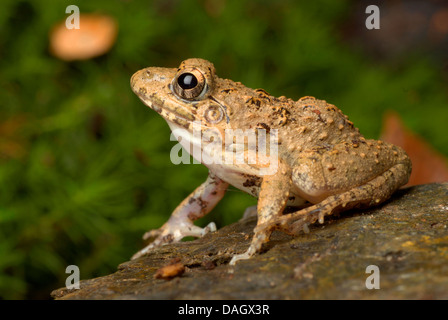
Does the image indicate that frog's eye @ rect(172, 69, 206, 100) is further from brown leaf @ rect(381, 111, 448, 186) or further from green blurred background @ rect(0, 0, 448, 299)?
brown leaf @ rect(381, 111, 448, 186)

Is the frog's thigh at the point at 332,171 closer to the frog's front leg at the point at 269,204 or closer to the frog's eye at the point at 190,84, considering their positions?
the frog's front leg at the point at 269,204

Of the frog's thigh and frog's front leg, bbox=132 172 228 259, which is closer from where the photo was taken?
the frog's thigh

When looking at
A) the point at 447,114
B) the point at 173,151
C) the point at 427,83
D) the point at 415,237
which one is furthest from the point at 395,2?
the point at 415,237

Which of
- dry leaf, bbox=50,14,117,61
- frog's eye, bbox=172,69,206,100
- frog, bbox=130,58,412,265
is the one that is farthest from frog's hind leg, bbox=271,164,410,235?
dry leaf, bbox=50,14,117,61

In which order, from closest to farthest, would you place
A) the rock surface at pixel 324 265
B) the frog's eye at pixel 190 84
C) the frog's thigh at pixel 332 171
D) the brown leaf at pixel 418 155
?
the rock surface at pixel 324 265, the frog's thigh at pixel 332 171, the frog's eye at pixel 190 84, the brown leaf at pixel 418 155

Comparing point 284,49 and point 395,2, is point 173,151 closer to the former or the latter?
point 284,49

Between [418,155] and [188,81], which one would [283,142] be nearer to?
[188,81]

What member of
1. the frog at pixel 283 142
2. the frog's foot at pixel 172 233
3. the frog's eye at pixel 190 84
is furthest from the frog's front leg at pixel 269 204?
the frog's foot at pixel 172 233
